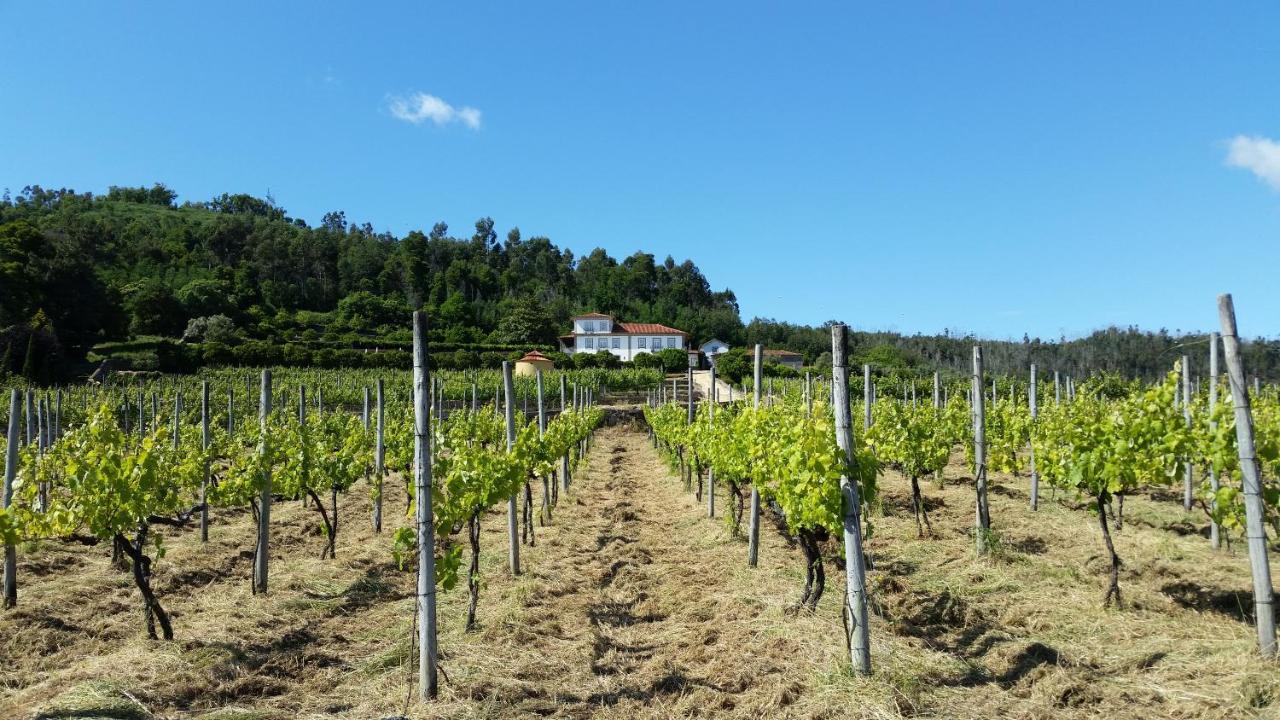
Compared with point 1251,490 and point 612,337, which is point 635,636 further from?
point 612,337

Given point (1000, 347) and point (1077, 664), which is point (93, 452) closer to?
point (1077, 664)

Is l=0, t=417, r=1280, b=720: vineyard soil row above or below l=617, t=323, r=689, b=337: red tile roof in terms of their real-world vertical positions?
below

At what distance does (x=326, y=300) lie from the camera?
257ft

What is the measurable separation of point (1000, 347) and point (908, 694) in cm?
6275

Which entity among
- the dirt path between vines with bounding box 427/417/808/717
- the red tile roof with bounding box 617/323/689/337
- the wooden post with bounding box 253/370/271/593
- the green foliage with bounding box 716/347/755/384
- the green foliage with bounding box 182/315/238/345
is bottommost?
the dirt path between vines with bounding box 427/417/808/717

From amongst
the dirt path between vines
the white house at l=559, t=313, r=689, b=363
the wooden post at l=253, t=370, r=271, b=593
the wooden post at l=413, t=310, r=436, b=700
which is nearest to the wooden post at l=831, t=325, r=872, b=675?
the dirt path between vines

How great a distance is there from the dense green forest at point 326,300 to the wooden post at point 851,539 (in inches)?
213

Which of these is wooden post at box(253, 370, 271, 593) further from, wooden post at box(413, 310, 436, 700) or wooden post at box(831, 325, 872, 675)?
wooden post at box(831, 325, 872, 675)

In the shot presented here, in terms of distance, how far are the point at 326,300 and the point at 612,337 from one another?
113 feet

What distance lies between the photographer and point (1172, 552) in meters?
7.28

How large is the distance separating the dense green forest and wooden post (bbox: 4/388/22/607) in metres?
12.2

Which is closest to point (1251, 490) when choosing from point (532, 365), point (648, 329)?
point (532, 365)

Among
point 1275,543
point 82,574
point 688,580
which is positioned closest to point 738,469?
point 688,580

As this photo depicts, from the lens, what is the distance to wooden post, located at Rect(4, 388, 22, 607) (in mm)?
6211
